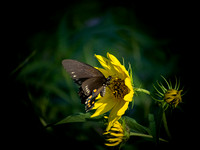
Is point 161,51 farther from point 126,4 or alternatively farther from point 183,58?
point 126,4

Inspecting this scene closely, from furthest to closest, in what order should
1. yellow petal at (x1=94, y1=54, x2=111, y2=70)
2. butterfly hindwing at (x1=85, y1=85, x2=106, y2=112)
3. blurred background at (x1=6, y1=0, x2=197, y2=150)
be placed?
1. blurred background at (x1=6, y1=0, x2=197, y2=150)
2. yellow petal at (x1=94, y1=54, x2=111, y2=70)
3. butterfly hindwing at (x1=85, y1=85, x2=106, y2=112)

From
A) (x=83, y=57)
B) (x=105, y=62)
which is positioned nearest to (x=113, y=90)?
(x=105, y=62)

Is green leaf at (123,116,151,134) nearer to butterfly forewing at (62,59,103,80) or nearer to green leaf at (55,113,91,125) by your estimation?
green leaf at (55,113,91,125)

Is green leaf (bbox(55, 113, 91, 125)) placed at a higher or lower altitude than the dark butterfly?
lower

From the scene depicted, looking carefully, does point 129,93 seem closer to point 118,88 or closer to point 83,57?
point 118,88

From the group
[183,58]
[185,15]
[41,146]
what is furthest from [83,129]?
[185,15]

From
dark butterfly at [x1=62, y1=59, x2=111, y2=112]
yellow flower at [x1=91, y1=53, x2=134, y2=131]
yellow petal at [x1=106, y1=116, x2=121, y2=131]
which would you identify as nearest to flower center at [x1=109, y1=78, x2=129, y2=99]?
yellow flower at [x1=91, y1=53, x2=134, y2=131]

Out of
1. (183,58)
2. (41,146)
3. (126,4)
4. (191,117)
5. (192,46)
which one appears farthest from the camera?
(126,4)
